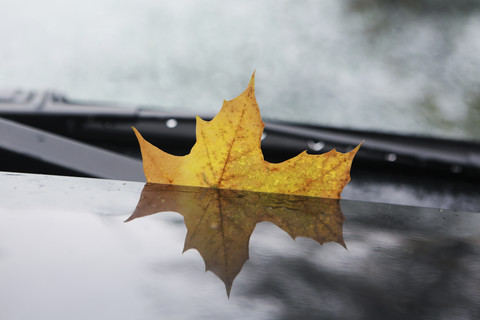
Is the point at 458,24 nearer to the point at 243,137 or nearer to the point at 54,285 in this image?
the point at 243,137

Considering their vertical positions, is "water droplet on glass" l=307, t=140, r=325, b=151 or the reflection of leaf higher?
"water droplet on glass" l=307, t=140, r=325, b=151

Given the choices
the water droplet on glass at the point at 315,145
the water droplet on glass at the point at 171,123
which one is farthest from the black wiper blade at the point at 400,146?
the water droplet on glass at the point at 171,123

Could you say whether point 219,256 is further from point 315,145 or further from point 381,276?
point 315,145

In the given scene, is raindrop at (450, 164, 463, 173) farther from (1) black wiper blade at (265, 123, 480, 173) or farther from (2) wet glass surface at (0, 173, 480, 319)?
(2) wet glass surface at (0, 173, 480, 319)

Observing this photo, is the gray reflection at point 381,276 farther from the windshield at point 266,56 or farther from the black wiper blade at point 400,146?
the windshield at point 266,56

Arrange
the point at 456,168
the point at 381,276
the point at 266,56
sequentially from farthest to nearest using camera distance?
the point at 266,56 < the point at 456,168 < the point at 381,276

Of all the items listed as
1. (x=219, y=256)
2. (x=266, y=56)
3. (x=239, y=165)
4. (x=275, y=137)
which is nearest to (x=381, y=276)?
(x=219, y=256)

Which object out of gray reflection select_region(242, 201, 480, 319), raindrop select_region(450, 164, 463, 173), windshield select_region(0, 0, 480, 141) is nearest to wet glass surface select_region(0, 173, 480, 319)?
gray reflection select_region(242, 201, 480, 319)
